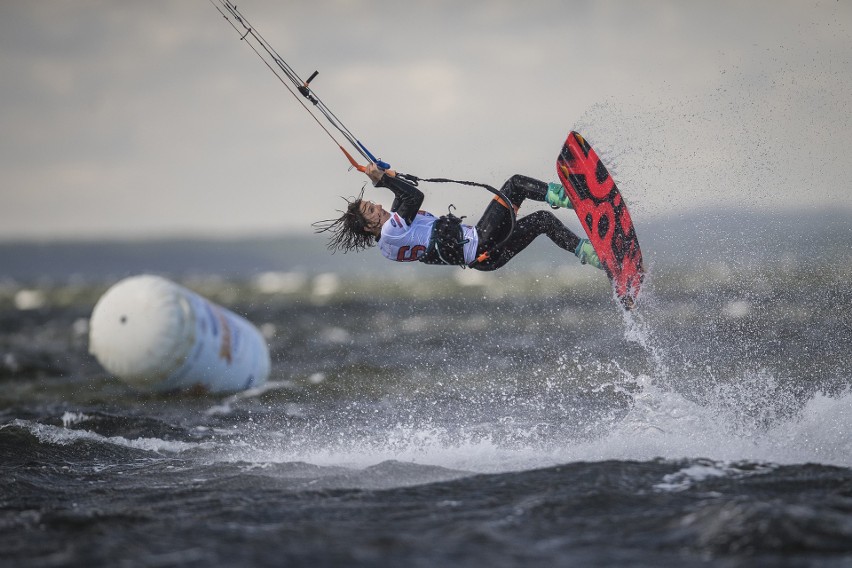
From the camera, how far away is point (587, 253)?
1137cm

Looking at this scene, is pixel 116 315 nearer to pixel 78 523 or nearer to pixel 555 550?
pixel 78 523

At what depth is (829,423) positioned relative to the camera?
10.7 metres

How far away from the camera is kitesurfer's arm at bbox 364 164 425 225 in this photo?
10742 mm

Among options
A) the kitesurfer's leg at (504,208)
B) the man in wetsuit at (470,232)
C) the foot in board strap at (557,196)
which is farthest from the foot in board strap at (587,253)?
the kitesurfer's leg at (504,208)

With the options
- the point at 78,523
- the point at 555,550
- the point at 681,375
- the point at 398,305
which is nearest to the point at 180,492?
the point at 78,523

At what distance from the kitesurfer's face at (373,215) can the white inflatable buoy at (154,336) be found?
598 centimetres

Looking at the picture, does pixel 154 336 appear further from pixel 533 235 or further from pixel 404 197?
pixel 533 235

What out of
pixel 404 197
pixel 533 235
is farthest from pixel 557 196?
pixel 404 197

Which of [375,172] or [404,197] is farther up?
[375,172]

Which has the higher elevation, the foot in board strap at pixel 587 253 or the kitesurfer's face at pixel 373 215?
the kitesurfer's face at pixel 373 215

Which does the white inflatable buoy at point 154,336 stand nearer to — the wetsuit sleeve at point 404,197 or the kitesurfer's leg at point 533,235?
the wetsuit sleeve at point 404,197

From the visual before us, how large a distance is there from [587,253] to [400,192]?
2.38m

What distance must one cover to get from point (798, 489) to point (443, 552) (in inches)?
137

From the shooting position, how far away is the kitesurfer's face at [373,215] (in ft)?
36.9
